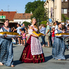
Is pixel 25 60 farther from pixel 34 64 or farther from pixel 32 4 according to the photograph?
pixel 32 4

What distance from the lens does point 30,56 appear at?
26.2ft

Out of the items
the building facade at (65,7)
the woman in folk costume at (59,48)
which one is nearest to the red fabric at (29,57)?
the woman in folk costume at (59,48)

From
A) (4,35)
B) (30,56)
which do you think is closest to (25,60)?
(30,56)

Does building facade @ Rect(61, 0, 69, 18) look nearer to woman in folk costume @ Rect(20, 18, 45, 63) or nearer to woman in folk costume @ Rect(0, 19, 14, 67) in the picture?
woman in folk costume @ Rect(20, 18, 45, 63)

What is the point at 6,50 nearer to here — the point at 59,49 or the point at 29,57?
the point at 29,57

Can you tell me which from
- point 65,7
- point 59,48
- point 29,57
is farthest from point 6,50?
point 65,7

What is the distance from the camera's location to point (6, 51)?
739cm

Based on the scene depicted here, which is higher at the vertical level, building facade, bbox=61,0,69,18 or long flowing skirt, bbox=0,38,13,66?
building facade, bbox=61,0,69,18

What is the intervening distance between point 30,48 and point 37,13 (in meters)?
48.2

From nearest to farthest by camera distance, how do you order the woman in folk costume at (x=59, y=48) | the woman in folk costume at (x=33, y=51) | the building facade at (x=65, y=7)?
the woman in folk costume at (x=33, y=51) → the woman in folk costume at (x=59, y=48) → the building facade at (x=65, y=7)

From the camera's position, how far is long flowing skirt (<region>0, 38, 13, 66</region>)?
729cm

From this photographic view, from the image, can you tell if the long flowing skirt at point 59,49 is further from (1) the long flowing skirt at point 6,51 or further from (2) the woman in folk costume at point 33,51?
(1) the long flowing skirt at point 6,51

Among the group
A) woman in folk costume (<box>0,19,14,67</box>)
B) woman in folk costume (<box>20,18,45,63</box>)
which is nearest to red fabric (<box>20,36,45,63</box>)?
woman in folk costume (<box>20,18,45,63</box>)

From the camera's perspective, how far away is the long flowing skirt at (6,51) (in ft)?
23.9
